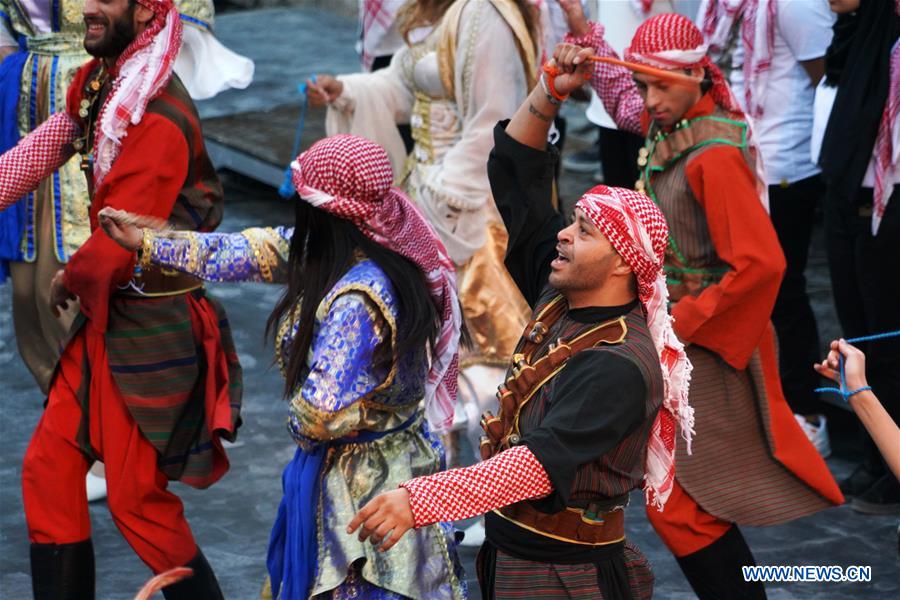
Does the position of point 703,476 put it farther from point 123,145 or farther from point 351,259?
point 123,145

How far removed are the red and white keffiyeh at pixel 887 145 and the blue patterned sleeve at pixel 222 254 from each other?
2.28 m

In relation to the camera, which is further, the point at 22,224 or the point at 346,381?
the point at 22,224

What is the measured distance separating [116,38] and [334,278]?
44.8 inches

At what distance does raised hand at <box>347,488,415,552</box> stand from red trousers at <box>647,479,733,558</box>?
61.6 inches

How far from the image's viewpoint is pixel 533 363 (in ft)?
11.2

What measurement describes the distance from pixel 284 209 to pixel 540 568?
613 cm

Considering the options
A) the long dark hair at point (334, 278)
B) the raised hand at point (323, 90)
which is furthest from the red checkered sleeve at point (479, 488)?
the raised hand at point (323, 90)

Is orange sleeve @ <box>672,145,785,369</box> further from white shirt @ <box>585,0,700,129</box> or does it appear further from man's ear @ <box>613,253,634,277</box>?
white shirt @ <box>585,0,700,129</box>

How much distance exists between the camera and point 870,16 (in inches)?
214

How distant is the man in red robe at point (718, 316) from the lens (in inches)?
173

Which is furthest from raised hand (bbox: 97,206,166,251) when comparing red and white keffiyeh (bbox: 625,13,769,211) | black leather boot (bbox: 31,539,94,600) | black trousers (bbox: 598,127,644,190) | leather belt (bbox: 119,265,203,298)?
black trousers (bbox: 598,127,644,190)

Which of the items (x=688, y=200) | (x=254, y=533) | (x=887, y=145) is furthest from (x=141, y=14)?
(x=887, y=145)

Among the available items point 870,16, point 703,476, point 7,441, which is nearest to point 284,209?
point 7,441

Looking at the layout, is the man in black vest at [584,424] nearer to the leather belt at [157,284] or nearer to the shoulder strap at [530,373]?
the shoulder strap at [530,373]
